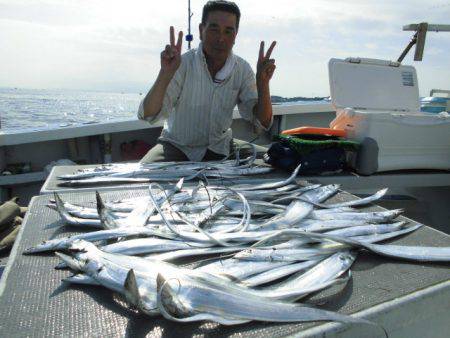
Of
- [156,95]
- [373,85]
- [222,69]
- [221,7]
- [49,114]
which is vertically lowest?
[49,114]

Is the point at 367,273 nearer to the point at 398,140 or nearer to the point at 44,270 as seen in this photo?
the point at 44,270

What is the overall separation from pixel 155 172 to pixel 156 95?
807 mm

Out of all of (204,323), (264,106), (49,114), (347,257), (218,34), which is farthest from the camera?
(49,114)

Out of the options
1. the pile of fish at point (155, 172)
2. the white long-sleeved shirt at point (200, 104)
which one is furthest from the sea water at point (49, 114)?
the pile of fish at point (155, 172)

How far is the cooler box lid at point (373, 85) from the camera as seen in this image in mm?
3988

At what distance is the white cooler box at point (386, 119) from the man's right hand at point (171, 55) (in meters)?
1.76

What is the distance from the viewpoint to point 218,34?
3395 millimetres

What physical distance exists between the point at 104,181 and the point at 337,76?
278 cm

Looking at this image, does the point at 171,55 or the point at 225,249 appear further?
the point at 171,55

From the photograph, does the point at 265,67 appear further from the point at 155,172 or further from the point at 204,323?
the point at 204,323

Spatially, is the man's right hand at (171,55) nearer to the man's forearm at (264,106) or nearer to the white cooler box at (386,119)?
the man's forearm at (264,106)

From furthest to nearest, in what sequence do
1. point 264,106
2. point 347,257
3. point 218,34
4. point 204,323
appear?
point 264,106 → point 218,34 → point 347,257 → point 204,323

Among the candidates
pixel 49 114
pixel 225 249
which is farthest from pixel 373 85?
pixel 49 114

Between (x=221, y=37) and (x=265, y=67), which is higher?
(x=221, y=37)
